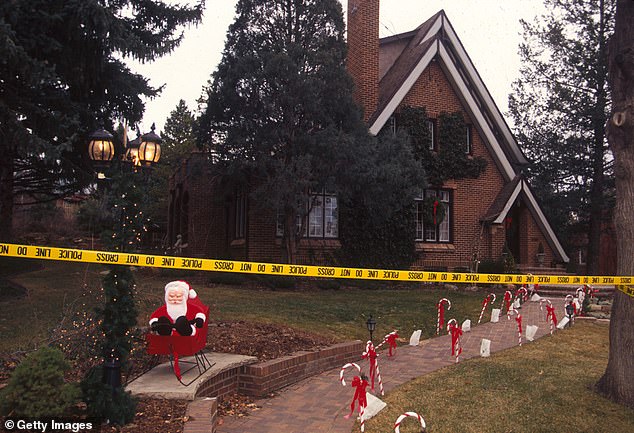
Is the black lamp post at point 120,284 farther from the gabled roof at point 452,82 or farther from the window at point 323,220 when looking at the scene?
the gabled roof at point 452,82

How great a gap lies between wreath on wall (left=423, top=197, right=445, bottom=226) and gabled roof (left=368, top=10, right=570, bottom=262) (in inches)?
88.1

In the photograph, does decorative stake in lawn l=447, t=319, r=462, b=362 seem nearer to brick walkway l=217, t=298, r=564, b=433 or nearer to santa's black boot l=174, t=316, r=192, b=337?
brick walkway l=217, t=298, r=564, b=433

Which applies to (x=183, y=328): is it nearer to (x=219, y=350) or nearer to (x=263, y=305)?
(x=219, y=350)

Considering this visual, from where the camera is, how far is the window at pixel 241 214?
19.3m

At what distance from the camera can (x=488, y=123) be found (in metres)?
23.3

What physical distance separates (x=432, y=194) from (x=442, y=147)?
6.16 ft

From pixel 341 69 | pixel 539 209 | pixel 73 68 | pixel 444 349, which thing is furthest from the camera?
pixel 539 209

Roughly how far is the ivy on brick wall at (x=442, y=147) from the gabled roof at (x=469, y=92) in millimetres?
841

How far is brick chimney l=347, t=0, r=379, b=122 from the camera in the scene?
2061 centimetres

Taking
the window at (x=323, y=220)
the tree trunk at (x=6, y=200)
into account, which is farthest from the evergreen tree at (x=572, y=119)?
the tree trunk at (x=6, y=200)

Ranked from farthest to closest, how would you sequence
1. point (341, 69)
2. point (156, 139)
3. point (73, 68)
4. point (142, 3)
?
1. point (341, 69)
2. point (142, 3)
3. point (73, 68)
4. point (156, 139)

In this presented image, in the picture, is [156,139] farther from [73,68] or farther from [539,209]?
[539,209]

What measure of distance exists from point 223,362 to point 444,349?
4.63 m

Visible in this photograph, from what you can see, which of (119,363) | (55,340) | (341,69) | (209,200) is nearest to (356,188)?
(341,69)
